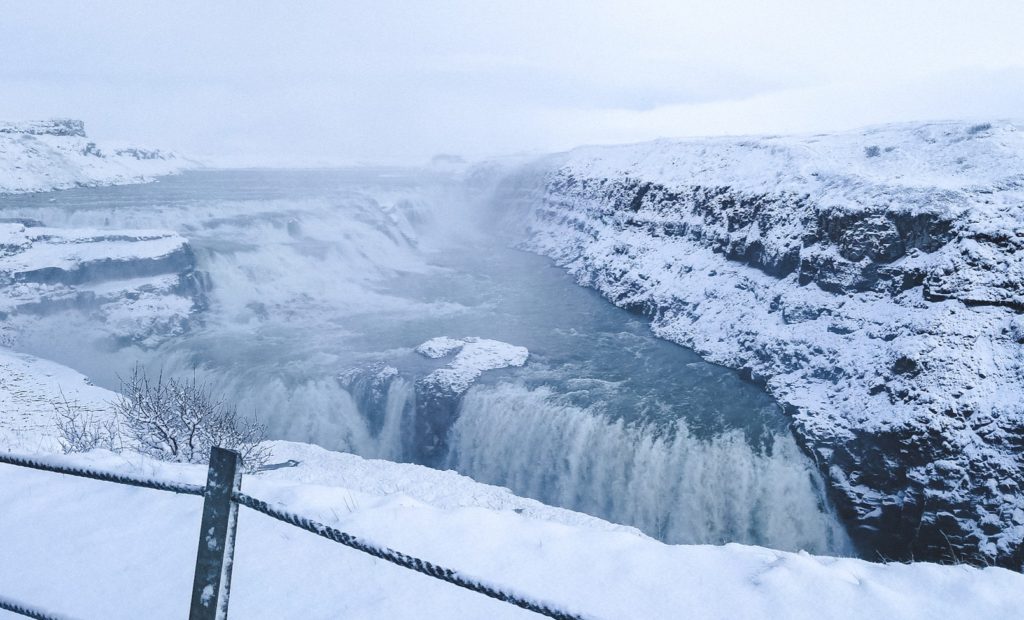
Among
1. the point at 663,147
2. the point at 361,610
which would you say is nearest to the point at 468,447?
the point at 361,610

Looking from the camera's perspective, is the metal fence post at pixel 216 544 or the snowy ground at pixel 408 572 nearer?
the metal fence post at pixel 216 544

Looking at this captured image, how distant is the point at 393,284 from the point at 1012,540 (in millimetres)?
33978

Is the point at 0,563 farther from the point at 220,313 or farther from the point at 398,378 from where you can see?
the point at 220,313

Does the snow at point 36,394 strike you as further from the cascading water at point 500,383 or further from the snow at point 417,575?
the snow at point 417,575

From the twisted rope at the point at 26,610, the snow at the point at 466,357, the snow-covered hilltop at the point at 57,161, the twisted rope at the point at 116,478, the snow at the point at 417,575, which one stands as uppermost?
the snow-covered hilltop at the point at 57,161

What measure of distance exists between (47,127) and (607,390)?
12170 centimetres

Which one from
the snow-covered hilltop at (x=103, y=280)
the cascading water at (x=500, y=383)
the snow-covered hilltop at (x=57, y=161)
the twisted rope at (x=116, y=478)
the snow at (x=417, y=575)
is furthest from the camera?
the snow-covered hilltop at (x=57, y=161)

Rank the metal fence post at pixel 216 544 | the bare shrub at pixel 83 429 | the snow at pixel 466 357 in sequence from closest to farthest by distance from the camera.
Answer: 1. the metal fence post at pixel 216 544
2. the bare shrub at pixel 83 429
3. the snow at pixel 466 357

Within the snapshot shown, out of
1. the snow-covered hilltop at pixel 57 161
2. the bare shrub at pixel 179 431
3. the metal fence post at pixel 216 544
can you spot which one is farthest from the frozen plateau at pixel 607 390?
the snow-covered hilltop at pixel 57 161

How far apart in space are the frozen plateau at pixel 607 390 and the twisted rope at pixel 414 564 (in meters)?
0.08

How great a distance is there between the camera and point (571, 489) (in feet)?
58.5

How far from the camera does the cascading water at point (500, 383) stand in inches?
642

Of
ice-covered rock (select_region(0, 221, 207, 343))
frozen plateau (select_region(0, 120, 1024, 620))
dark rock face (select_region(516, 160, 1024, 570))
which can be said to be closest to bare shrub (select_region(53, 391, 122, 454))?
frozen plateau (select_region(0, 120, 1024, 620))

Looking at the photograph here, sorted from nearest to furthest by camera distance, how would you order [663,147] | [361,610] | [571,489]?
[361,610]
[571,489]
[663,147]
